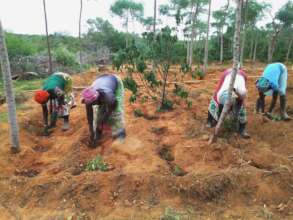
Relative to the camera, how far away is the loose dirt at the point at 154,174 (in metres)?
3.24

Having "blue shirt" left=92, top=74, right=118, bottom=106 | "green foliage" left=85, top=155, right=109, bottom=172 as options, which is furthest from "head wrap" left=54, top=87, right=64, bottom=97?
"green foliage" left=85, top=155, right=109, bottom=172

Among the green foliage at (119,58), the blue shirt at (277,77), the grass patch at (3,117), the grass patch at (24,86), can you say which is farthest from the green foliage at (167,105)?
the grass patch at (24,86)

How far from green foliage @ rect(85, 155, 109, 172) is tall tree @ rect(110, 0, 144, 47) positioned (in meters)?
20.9

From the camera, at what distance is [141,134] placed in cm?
492

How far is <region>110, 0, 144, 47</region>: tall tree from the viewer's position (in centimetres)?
2448

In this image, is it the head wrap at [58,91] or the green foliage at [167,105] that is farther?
the green foliage at [167,105]

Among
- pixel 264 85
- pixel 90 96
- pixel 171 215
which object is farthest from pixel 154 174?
pixel 264 85

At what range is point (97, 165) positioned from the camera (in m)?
4.06

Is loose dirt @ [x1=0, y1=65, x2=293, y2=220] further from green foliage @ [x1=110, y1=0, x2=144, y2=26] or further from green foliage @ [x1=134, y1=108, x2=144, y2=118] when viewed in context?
green foliage @ [x1=110, y1=0, x2=144, y2=26]

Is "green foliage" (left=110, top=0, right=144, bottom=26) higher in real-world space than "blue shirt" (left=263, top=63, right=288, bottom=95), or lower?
higher

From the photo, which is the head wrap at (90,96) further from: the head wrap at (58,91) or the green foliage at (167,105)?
the green foliage at (167,105)

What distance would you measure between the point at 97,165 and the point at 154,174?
82cm

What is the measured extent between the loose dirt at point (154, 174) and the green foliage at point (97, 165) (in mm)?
86

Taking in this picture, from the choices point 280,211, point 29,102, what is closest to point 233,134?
point 280,211
